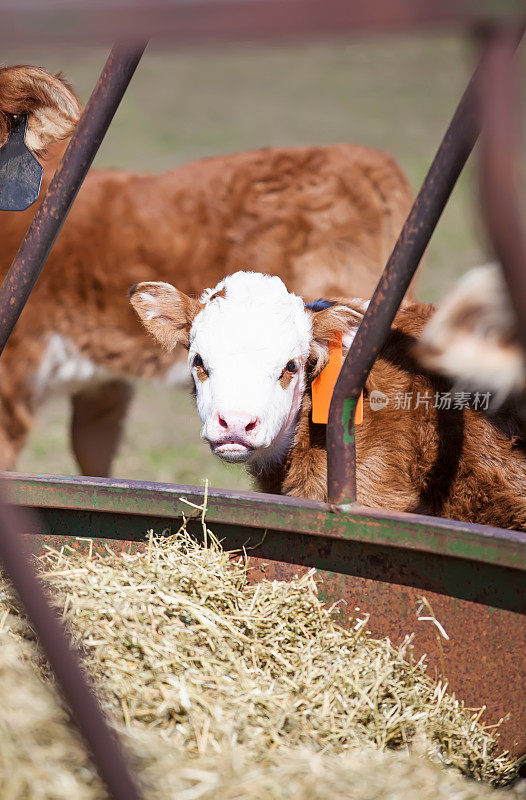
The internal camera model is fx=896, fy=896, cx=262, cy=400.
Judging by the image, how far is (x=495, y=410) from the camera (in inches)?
97.6

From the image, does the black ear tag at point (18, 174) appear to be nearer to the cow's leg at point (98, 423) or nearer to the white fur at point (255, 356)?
the white fur at point (255, 356)

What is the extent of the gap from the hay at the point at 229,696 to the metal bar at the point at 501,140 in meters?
0.99

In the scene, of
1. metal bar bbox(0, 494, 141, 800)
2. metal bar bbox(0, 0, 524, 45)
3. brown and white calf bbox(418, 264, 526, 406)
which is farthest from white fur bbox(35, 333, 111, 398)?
metal bar bbox(0, 0, 524, 45)

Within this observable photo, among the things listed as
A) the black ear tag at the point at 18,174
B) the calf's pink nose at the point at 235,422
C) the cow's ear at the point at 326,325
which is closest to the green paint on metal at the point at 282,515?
the calf's pink nose at the point at 235,422

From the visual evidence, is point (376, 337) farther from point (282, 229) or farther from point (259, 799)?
point (282, 229)

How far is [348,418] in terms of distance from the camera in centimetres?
184

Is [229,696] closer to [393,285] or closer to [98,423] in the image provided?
[393,285]

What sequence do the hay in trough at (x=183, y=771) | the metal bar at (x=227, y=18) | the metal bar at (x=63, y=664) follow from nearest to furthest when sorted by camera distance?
the metal bar at (x=227, y=18) < the metal bar at (x=63, y=664) < the hay in trough at (x=183, y=771)

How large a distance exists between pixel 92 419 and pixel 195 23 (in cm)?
387

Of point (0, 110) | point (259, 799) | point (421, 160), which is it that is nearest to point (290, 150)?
point (0, 110)

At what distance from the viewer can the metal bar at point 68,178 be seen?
6.16 ft

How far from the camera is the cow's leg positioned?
4.35 metres

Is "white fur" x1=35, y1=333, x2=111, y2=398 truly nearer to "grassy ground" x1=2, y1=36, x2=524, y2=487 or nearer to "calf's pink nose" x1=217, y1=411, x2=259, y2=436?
"grassy ground" x1=2, y1=36, x2=524, y2=487

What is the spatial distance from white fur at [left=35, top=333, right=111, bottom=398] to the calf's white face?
169 centimetres
